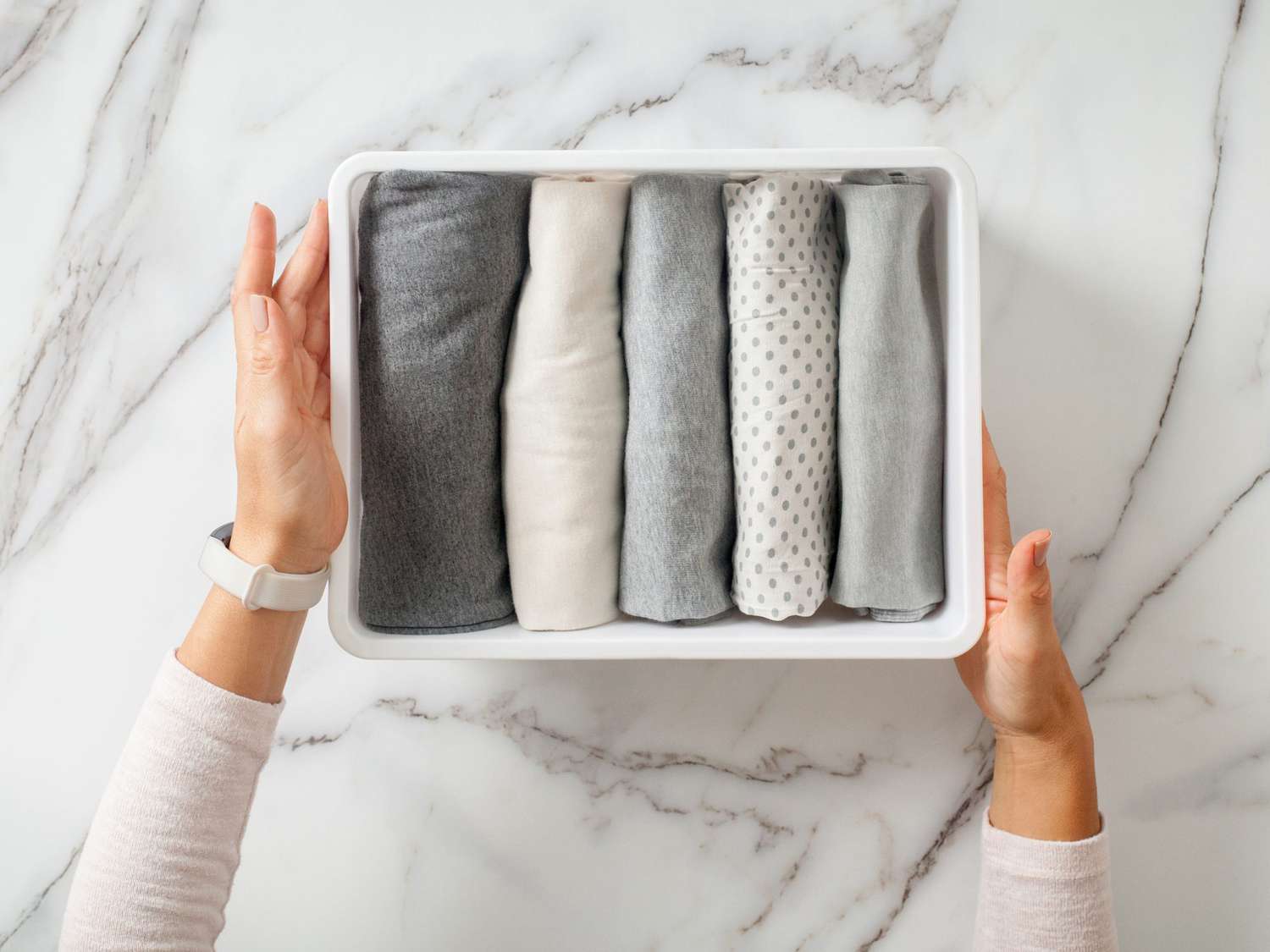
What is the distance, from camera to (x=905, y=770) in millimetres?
872

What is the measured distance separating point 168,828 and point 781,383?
0.52 meters

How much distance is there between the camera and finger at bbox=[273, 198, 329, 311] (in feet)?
2.31

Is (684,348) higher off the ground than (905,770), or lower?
higher

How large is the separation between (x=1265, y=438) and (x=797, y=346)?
0.50 meters

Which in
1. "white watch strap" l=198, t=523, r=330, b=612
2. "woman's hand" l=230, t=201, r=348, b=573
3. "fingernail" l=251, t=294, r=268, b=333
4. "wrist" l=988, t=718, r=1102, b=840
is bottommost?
"wrist" l=988, t=718, r=1102, b=840

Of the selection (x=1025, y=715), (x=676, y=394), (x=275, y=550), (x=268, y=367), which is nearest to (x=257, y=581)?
(x=275, y=550)

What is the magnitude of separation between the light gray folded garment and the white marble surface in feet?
0.65

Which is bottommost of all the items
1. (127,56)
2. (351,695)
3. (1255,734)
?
(1255,734)

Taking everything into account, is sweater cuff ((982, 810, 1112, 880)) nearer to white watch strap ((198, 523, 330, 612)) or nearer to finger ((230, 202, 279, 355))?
white watch strap ((198, 523, 330, 612))

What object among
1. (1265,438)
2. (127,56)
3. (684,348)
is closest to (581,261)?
(684,348)

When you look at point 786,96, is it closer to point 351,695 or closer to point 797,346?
point 797,346

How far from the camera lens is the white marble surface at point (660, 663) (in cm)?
84

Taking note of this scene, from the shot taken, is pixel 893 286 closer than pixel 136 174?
Yes

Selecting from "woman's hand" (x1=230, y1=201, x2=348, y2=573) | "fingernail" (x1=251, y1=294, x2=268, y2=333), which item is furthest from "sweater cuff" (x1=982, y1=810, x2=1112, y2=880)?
"fingernail" (x1=251, y1=294, x2=268, y2=333)
